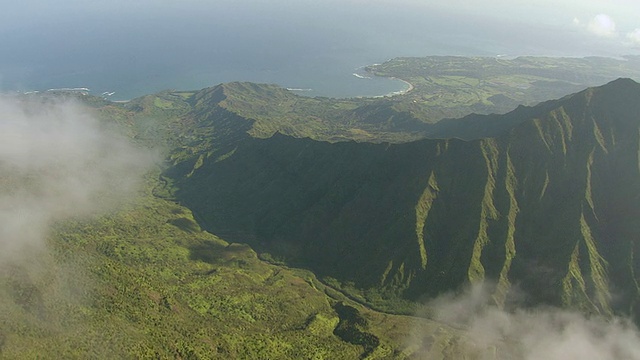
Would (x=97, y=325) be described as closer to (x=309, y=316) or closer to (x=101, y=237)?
(x=309, y=316)

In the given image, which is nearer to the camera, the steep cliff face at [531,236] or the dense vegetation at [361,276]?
the dense vegetation at [361,276]

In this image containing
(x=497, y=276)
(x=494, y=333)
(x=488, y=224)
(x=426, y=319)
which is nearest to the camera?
(x=494, y=333)

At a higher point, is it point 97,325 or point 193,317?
point 97,325

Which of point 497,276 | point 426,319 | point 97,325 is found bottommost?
point 426,319

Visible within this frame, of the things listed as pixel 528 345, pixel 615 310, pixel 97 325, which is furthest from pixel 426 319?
pixel 97 325

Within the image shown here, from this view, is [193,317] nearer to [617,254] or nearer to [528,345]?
[528,345]

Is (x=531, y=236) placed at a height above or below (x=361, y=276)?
above

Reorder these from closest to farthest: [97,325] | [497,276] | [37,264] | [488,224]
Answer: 1. [97,325]
2. [37,264]
3. [497,276]
4. [488,224]

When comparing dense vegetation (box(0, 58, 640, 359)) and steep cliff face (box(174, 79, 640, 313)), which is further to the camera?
steep cliff face (box(174, 79, 640, 313))

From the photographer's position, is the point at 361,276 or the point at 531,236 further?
the point at 361,276

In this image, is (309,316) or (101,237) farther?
(101,237)
